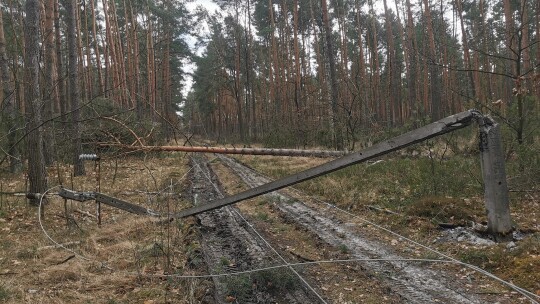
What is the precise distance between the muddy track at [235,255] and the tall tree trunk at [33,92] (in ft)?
9.96

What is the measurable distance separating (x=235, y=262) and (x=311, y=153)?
110 inches

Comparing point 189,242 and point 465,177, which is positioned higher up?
point 465,177

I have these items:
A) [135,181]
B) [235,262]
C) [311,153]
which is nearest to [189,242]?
[235,262]

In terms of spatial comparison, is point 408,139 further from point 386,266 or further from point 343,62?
point 343,62

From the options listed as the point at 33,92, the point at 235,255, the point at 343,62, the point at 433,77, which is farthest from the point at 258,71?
the point at 235,255

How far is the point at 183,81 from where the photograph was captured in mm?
49219

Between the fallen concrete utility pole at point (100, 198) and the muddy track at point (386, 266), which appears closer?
the muddy track at point (386, 266)

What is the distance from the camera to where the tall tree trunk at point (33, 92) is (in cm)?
670

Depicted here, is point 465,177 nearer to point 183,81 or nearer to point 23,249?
point 23,249

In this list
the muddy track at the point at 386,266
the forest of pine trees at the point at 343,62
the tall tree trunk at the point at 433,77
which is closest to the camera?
the muddy track at the point at 386,266

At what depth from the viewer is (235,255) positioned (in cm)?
466

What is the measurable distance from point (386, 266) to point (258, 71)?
42992mm

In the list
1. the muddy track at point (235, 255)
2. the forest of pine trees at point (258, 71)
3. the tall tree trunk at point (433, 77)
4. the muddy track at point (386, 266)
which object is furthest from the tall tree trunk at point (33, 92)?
the tall tree trunk at point (433, 77)

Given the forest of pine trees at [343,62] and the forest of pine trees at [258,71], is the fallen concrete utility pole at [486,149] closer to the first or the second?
the forest of pine trees at [258,71]
